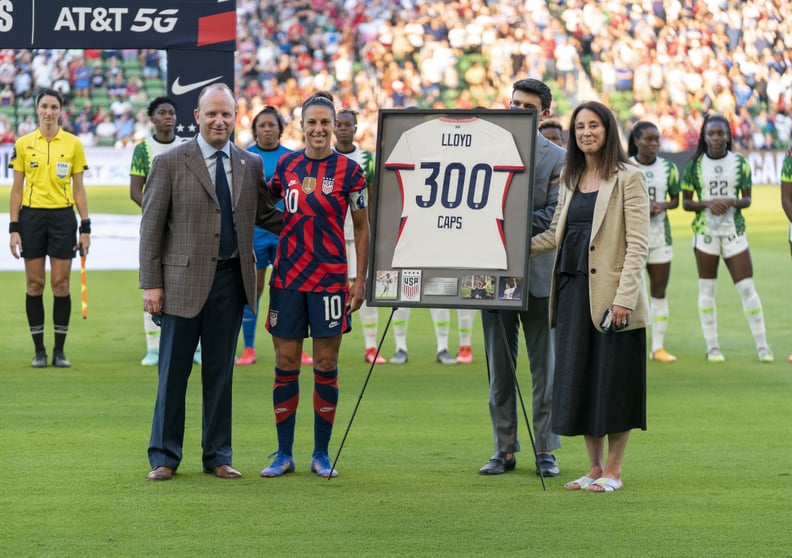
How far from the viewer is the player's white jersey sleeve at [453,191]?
20.4ft

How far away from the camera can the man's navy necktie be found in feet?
20.7

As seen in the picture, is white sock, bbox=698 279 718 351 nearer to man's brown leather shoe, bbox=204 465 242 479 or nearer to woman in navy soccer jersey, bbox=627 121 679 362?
woman in navy soccer jersey, bbox=627 121 679 362

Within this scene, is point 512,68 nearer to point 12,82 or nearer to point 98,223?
point 12,82

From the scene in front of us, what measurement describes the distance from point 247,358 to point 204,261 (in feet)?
15.0

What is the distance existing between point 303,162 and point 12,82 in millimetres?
17486

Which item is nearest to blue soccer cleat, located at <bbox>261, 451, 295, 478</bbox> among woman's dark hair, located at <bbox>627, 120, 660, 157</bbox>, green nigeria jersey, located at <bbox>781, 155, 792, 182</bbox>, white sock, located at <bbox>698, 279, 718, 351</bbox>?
woman's dark hair, located at <bbox>627, 120, 660, 157</bbox>

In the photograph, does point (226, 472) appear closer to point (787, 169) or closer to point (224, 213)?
point (224, 213)

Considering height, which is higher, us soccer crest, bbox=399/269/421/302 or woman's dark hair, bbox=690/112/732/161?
woman's dark hair, bbox=690/112/732/161

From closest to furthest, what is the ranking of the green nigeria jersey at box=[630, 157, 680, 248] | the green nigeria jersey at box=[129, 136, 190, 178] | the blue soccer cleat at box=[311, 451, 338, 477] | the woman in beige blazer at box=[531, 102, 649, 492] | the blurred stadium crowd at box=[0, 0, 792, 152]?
the woman in beige blazer at box=[531, 102, 649, 492] → the blue soccer cleat at box=[311, 451, 338, 477] → the green nigeria jersey at box=[129, 136, 190, 178] → the green nigeria jersey at box=[630, 157, 680, 248] → the blurred stadium crowd at box=[0, 0, 792, 152]

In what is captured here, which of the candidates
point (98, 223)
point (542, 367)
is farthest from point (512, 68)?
point (542, 367)

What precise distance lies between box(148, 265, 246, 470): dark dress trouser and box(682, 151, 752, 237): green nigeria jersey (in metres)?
5.65

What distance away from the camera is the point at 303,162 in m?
6.34

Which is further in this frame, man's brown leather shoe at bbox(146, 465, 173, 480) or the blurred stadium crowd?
the blurred stadium crowd

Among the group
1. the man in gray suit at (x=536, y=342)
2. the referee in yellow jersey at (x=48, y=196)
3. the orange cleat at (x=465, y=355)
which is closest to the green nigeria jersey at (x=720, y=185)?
the orange cleat at (x=465, y=355)
